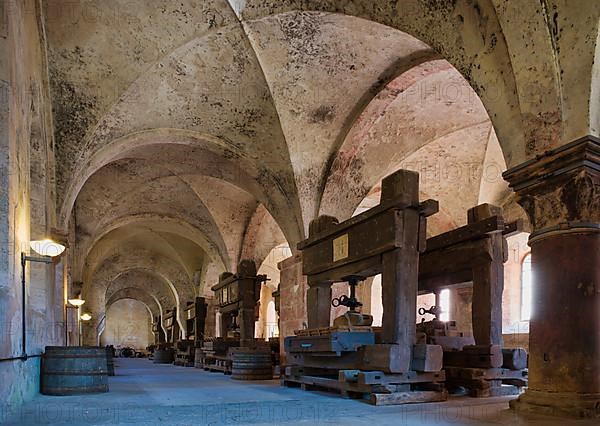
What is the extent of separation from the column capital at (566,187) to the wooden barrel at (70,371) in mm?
5861

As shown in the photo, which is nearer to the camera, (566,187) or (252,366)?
(566,187)

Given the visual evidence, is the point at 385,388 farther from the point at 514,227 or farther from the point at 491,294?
the point at 514,227

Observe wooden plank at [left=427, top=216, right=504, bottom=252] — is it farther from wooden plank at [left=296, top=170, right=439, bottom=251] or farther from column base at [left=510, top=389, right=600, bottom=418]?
column base at [left=510, top=389, right=600, bottom=418]

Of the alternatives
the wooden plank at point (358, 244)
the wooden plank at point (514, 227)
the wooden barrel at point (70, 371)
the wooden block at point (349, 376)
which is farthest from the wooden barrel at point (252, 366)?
the wooden plank at point (514, 227)

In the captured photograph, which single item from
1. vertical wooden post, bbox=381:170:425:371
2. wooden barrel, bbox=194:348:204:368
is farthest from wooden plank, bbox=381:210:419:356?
wooden barrel, bbox=194:348:204:368

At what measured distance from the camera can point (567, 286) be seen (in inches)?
223

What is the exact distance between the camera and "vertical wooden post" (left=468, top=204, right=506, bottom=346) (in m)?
7.91

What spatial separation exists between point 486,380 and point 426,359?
1462 mm

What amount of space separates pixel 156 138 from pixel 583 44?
29.0ft

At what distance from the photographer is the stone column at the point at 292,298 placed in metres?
12.8

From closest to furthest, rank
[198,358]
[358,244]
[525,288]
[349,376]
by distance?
[349,376] → [358,244] → [525,288] → [198,358]

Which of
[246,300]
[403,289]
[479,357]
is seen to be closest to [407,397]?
[403,289]

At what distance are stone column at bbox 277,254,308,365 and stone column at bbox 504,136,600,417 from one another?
721 cm

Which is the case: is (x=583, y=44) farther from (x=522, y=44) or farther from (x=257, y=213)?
(x=257, y=213)
